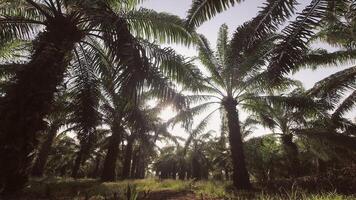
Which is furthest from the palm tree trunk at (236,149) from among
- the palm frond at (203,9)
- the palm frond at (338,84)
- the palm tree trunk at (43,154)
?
the palm tree trunk at (43,154)

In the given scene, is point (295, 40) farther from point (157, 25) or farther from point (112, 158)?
point (112, 158)

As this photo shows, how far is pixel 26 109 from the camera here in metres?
6.33

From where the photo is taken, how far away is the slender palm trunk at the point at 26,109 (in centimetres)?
601

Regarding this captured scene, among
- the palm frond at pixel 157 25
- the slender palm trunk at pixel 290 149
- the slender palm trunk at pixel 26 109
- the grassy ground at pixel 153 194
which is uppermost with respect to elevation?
the palm frond at pixel 157 25

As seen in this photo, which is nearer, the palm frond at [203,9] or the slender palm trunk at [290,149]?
the palm frond at [203,9]

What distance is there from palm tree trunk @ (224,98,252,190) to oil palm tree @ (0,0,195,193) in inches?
226

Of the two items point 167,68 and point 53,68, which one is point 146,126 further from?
point 53,68

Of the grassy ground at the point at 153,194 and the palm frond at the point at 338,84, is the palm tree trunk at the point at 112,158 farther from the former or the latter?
the palm frond at the point at 338,84

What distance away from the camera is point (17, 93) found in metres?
6.34

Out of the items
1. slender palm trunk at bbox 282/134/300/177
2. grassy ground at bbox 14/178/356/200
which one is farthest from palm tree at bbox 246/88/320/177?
grassy ground at bbox 14/178/356/200

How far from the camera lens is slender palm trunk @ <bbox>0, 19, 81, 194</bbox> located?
6.01 meters

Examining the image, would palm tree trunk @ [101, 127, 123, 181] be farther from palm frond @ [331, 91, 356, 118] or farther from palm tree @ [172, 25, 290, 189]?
palm frond @ [331, 91, 356, 118]

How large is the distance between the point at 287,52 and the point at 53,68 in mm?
5126

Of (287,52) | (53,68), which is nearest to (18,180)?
(53,68)
